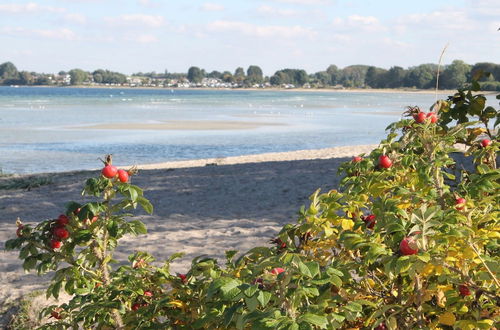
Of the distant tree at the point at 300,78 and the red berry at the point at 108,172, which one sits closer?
the red berry at the point at 108,172

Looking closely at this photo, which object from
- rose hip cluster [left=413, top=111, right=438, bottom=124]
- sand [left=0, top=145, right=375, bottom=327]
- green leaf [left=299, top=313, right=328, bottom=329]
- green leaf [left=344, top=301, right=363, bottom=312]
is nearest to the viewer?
green leaf [left=299, top=313, right=328, bottom=329]

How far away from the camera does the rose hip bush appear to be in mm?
1657

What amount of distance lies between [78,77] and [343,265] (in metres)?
180

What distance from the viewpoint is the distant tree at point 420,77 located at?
118062mm

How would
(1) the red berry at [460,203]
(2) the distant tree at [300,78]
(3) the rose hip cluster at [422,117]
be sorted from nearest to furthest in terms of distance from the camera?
(1) the red berry at [460,203] → (3) the rose hip cluster at [422,117] → (2) the distant tree at [300,78]

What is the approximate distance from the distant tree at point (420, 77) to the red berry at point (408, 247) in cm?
11745

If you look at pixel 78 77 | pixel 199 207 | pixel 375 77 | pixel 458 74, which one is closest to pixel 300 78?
pixel 375 77

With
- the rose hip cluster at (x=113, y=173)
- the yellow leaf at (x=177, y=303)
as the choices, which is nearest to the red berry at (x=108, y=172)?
the rose hip cluster at (x=113, y=173)

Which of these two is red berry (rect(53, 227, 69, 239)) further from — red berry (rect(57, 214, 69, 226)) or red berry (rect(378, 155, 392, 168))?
red berry (rect(378, 155, 392, 168))

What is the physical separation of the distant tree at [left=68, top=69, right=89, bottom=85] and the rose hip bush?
17978 cm

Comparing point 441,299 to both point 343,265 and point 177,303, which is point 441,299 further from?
point 177,303

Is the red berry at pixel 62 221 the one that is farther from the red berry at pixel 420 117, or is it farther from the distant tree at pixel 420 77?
the distant tree at pixel 420 77

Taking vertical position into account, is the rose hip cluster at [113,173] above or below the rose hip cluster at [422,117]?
below

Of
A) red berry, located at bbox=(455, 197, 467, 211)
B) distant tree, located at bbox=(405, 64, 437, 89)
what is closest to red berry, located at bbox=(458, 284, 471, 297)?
red berry, located at bbox=(455, 197, 467, 211)
